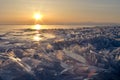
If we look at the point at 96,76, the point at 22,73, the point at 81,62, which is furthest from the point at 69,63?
the point at 22,73

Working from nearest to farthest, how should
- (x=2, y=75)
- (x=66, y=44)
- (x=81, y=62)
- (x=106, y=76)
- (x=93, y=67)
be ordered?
1. (x=2, y=75)
2. (x=106, y=76)
3. (x=93, y=67)
4. (x=81, y=62)
5. (x=66, y=44)

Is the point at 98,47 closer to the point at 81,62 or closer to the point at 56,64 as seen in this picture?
the point at 81,62

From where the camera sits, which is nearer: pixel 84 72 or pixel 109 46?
pixel 84 72

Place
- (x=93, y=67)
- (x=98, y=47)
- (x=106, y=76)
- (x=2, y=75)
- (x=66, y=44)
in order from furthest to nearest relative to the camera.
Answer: (x=66, y=44), (x=98, y=47), (x=93, y=67), (x=106, y=76), (x=2, y=75)

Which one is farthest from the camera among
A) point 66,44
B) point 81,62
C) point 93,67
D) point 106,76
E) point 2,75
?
point 66,44

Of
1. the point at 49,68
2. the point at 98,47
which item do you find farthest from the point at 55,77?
the point at 98,47

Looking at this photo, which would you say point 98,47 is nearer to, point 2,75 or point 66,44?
point 66,44

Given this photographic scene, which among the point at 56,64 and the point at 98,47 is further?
the point at 98,47

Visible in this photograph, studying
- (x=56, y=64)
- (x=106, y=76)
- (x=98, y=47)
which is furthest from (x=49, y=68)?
(x=98, y=47)

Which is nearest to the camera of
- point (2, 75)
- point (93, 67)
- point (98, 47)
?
point (2, 75)
